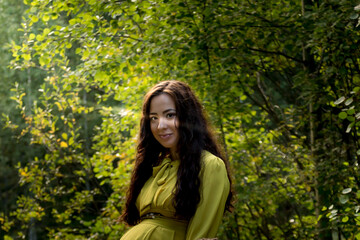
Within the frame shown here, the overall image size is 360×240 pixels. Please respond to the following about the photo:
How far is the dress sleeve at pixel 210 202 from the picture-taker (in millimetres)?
1963

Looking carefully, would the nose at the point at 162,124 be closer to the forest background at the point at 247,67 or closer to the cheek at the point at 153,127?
the cheek at the point at 153,127

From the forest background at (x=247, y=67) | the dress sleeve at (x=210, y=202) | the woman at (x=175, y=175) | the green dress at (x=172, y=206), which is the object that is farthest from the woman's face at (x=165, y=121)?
the forest background at (x=247, y=67)

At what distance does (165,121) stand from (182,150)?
5.7 inches

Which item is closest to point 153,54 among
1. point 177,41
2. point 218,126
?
point 177,41

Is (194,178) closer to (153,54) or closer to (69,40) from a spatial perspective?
(153,54)

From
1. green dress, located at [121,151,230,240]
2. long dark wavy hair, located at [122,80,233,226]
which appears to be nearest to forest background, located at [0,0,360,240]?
long dark wavy hair, located at [122,80,233,226]

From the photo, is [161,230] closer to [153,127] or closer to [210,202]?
[210,202]

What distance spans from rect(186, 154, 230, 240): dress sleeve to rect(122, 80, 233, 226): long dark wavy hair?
1.4 inches

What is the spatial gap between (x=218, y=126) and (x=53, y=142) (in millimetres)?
2826

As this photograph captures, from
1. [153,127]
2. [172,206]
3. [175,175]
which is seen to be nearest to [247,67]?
[153,127]

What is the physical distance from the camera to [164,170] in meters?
2.26

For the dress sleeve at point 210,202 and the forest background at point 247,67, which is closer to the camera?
the dress sleeve at point 210,202

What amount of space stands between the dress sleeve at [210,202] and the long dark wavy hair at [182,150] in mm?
37

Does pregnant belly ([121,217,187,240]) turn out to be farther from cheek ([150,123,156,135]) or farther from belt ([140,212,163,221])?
cheek ([150,123,156,135])
